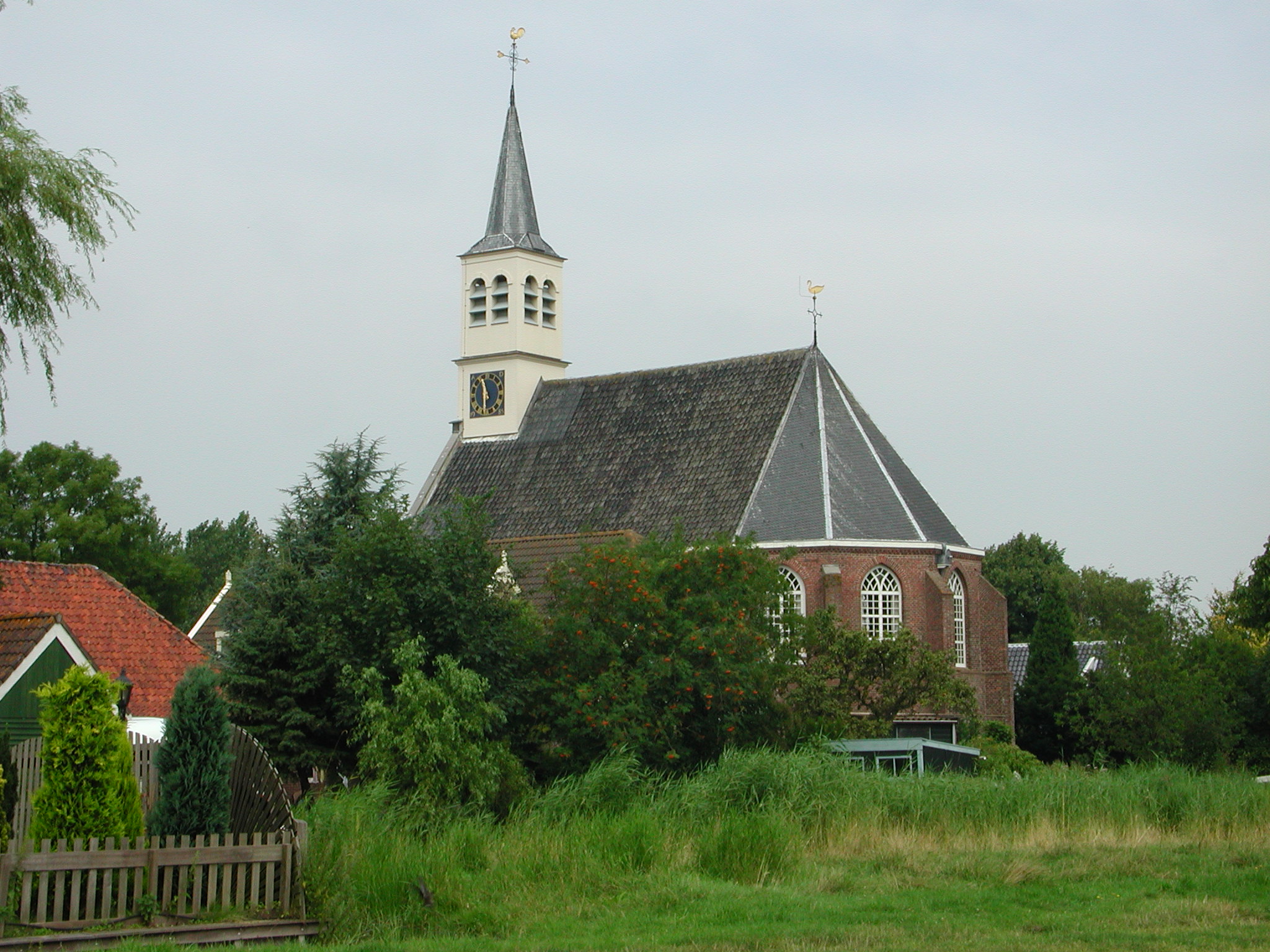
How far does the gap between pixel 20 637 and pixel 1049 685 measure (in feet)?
105

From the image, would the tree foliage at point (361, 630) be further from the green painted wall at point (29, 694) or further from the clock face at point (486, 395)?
the clock face at point (486, 395)

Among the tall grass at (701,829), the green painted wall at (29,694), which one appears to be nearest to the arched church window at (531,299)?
the tall grass at (701,829)

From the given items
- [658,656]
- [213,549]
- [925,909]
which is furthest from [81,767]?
[213,549]

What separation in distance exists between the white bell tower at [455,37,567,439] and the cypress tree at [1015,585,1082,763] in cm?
1635

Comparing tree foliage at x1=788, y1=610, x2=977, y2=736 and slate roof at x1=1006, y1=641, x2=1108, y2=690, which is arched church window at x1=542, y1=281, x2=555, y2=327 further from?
tree foliage at x1=788, y1=610, x2=977, y2=736

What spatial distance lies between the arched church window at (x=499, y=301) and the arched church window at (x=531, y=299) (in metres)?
0.66

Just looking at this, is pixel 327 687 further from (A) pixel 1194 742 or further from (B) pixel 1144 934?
(A) pixel 1194 742

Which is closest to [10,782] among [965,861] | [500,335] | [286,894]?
[286,894]

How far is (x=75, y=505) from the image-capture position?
56.4m

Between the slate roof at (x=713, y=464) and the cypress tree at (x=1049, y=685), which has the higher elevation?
the slate roof at (x=713, y=464)

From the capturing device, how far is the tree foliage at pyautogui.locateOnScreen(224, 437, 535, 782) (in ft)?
72.1

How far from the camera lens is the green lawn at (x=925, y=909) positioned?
1138 centimetres

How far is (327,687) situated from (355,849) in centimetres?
986

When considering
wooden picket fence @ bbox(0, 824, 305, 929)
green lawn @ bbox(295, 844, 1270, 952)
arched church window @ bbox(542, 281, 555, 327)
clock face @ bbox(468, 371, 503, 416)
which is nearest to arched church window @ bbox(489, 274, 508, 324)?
arched church window @ bbox(542, 281, 555, 327)
